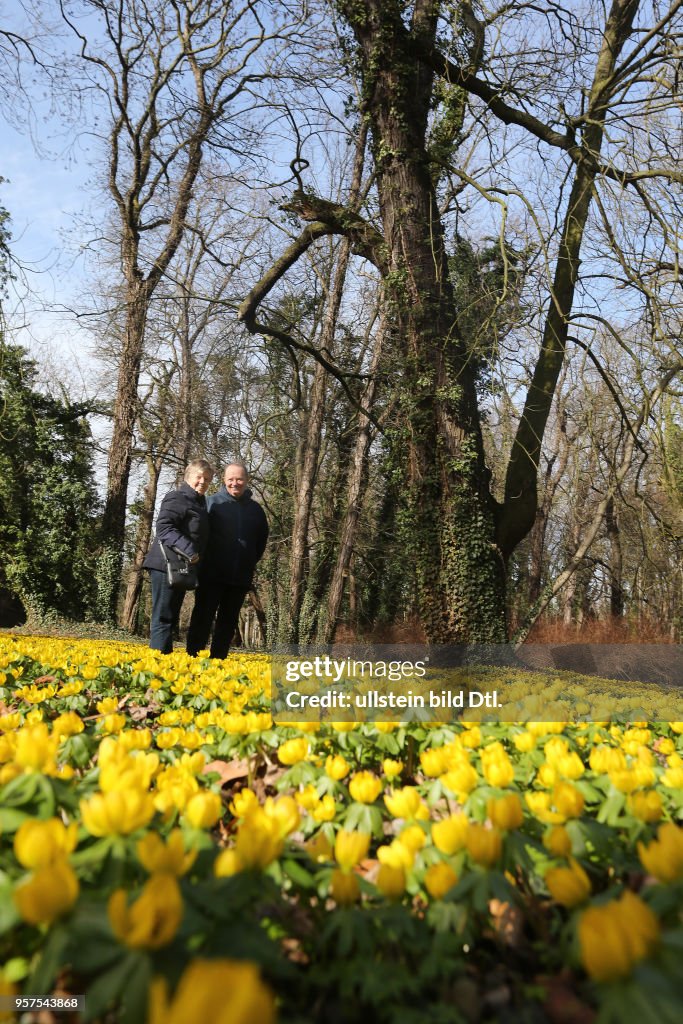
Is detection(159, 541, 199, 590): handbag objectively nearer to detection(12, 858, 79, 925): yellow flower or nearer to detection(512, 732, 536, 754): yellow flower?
detection(512, 732, 536, 754): yellow flower

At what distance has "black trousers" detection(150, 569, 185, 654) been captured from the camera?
220 inches

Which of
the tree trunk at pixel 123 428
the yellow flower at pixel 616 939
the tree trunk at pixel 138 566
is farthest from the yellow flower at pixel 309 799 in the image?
the tree trunk at pixel 138 566

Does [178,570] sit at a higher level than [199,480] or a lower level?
lower

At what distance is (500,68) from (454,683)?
6045mm

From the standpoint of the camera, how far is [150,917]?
74 centimetres

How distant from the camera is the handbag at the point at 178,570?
212 inches

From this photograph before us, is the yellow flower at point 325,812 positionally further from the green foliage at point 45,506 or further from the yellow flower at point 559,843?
the green foliage at point 45,506

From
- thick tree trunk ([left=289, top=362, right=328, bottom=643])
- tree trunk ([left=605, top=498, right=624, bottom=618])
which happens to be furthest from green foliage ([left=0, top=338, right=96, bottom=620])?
tree trunk ([left=605, top=498, right=624, bottom=618])

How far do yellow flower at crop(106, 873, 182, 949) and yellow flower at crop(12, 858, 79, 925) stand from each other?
0.06 meters

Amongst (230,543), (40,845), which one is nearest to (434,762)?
(40,845)

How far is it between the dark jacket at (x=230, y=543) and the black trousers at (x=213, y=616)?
4.3 inches

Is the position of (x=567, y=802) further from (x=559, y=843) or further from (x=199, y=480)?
(x=199, y=480)

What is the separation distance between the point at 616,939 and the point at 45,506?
17261 millimetres

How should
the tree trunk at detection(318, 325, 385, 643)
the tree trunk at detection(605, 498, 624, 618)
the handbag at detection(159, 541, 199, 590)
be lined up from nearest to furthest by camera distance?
the handbag at detection(159, 541, 199, 590) → the tree trunk at detection(318, 325, 385, 643) → the tree trunk at detection(605, 498, 624, 618)
